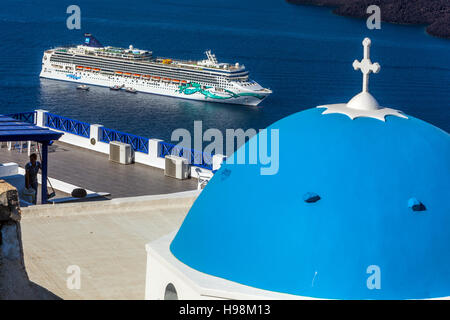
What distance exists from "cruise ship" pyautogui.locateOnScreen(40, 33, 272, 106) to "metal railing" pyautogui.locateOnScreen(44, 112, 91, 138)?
51.4 meters

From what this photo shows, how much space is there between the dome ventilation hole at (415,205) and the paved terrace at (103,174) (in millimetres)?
12164

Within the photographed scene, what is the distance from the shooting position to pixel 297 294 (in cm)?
1163

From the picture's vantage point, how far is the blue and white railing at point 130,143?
83.1 ft

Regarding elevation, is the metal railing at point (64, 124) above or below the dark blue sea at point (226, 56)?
above

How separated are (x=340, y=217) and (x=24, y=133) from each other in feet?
31.5

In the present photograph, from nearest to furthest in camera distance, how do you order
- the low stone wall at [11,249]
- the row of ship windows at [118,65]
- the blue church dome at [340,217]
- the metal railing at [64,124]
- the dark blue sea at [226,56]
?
the low stone wall at [11,249], the blue church dome at [340,217], the metal railing at [64,124], the dark blue sea at [226,56], the row of ship windows at [118,65]

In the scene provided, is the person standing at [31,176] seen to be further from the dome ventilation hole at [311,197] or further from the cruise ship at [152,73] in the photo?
the cruise ship at [152,73]

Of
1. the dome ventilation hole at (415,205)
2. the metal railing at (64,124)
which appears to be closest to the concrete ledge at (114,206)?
the dome ventilation hole at (415,205)

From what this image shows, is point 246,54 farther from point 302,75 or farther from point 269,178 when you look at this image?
point 269,178

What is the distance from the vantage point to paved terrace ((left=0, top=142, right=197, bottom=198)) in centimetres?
2372

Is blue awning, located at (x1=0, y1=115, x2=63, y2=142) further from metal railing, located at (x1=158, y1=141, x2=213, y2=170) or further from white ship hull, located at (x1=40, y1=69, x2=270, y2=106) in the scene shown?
white ship hull, located at (x1=40, y1=69, x2=270, y2=106)

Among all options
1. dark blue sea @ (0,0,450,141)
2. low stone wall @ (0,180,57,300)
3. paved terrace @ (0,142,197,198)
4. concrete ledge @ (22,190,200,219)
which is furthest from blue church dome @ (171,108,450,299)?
dark blue sea @ (0,0,450,141)

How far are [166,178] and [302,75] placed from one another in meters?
65.6
